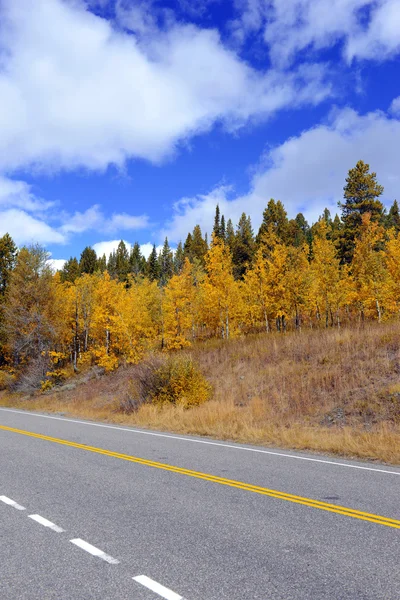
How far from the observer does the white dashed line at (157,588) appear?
350cm

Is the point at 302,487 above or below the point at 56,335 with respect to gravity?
below

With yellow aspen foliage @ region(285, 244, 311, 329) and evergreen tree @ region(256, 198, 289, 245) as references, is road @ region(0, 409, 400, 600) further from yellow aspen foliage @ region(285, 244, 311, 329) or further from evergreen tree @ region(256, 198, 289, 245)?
evergreen tree @ region(256, 198, 289, 245)

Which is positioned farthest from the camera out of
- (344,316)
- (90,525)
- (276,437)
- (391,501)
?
(344,316)

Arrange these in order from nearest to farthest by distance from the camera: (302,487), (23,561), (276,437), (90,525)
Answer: (23,561) → (90,525) → (302,487) → (276,437)

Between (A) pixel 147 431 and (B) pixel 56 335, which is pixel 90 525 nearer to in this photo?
(A) pixel 147 431

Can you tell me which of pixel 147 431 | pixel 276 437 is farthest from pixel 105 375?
pixel 276 437

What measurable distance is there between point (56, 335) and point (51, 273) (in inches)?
215

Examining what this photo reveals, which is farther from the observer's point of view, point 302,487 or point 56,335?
point 56,335

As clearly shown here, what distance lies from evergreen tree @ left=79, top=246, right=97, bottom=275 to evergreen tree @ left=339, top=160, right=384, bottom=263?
6581 cm

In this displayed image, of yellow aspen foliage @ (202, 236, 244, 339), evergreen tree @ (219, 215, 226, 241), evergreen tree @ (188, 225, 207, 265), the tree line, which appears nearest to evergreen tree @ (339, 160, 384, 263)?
the tree line

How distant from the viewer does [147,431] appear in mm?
14227

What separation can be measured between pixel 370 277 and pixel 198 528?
29.7 m

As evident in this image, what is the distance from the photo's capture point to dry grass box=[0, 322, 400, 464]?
460 inches

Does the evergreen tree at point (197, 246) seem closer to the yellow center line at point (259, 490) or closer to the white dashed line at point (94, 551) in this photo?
the yellow center line at point (259, 490)
